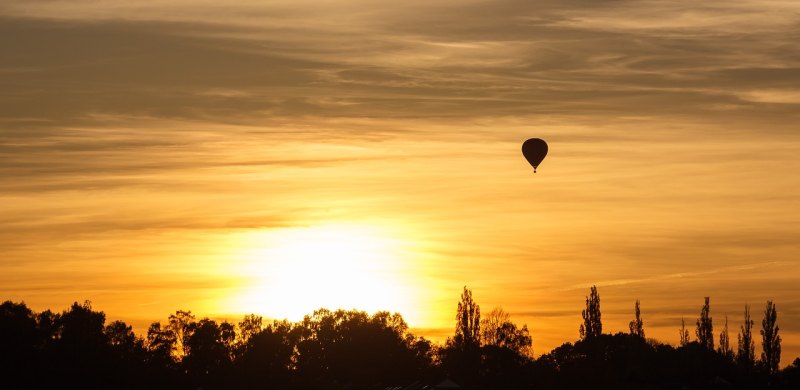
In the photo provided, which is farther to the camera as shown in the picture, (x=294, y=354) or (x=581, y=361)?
(x=294, y=354)

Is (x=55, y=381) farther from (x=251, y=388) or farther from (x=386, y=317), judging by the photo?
(x=386, y=317)

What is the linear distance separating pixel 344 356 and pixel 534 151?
76655 millimetres

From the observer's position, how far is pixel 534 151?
9269 cm

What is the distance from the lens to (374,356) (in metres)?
164

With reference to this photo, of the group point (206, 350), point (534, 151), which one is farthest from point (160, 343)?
point (534, 151)

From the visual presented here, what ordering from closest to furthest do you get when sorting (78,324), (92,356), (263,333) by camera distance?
1. (92,356)
2. (78,324)
3. (263,333)

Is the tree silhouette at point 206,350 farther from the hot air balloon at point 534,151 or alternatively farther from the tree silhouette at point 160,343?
the hot air balloon at point 534,151

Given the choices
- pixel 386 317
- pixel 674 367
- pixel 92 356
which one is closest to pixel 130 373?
pixel 92 356

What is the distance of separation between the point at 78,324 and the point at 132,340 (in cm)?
744

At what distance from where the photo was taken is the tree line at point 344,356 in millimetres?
131500

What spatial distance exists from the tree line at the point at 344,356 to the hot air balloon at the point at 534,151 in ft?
79.6

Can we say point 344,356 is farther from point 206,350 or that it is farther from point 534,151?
point 534,151

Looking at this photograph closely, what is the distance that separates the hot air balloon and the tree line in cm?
2425

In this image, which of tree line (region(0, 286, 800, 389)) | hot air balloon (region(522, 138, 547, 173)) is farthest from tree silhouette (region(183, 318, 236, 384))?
hot air balloon (region(522, 138, 547, 173))
